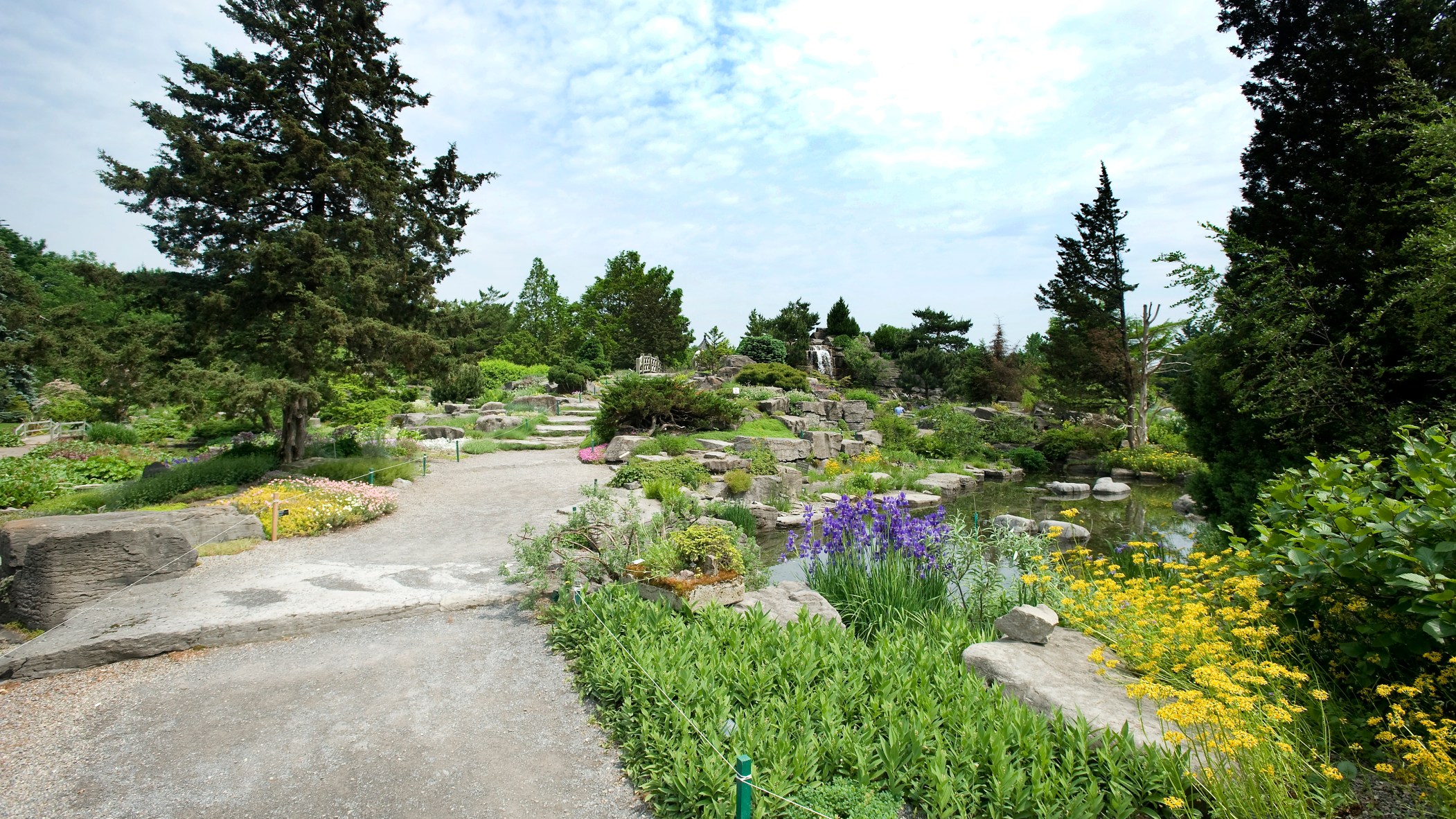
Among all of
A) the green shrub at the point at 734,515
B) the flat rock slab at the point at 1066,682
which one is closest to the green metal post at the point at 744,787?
the flat rock slab at the point at 1066,682

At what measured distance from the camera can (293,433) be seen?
11461 millimetres

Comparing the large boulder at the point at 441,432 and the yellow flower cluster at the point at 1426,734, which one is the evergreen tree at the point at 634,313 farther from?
the yellow flower cluster at the point at 1426,734

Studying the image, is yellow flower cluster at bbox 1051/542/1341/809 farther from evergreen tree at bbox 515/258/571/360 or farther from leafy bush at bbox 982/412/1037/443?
evergreen tree at bbox 515/258/571/360

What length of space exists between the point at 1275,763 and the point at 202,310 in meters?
13.0

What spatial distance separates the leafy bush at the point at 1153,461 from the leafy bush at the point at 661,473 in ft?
40.5

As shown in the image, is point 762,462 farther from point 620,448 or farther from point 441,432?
point 441,432

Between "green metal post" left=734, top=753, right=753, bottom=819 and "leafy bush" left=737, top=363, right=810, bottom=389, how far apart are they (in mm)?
23046

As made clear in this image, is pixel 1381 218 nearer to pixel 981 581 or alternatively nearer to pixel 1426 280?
pixel 1426 280

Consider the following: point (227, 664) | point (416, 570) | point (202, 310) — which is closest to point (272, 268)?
point (202, 310)

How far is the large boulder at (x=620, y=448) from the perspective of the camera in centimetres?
1384

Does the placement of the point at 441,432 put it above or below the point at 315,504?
above

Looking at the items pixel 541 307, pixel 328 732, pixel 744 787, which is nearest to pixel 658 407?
pixel 328 732

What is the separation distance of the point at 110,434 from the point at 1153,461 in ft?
89.0

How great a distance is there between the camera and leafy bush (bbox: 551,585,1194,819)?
2.56m
